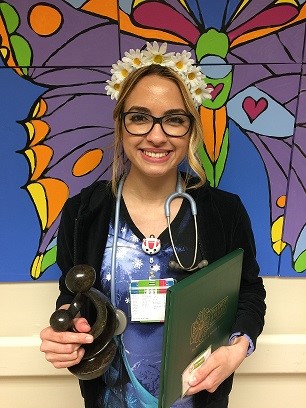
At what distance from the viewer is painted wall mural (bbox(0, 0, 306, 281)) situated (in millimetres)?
1120

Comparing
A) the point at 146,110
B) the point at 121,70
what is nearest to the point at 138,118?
the point at 146,110

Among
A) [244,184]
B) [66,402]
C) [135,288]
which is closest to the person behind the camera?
[135,288]

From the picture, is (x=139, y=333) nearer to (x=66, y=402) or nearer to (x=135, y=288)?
(x=135, y=288)

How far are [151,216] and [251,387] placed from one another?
823 mm

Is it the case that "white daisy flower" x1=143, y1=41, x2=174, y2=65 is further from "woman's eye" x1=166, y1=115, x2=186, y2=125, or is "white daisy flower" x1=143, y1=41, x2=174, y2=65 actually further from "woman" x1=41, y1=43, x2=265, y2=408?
"woman's eye" x1=166, y1=115, x2=186, y2=125

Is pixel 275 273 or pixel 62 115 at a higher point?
pixel 62 115

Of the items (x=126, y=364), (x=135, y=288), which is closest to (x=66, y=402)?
(x=126, y=364)

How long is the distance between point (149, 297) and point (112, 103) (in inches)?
21.6

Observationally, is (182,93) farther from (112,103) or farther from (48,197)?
(48,197)

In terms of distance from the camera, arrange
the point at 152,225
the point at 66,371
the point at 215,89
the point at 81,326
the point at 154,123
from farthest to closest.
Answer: the point at 66,371, the point at 215,89, the point at 152,225, the point at 154,123, the point at 81,326

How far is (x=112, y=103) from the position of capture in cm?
118

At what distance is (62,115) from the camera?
1179 millimetres

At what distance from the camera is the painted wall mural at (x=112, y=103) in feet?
3.67

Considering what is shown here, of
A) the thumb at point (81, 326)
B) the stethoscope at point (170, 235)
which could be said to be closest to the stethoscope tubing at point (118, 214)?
the stethoscope at point (170, 235)
